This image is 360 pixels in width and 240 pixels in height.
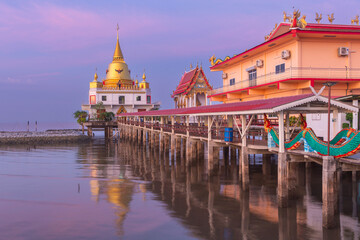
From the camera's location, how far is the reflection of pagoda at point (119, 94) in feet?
262

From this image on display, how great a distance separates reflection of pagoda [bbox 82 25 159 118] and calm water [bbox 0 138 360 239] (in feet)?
176

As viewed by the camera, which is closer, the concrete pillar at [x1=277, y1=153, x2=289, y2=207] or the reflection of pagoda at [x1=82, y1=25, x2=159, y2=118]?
the concrete pillar at [x1=277, y1=153, x2=289, y2=207]

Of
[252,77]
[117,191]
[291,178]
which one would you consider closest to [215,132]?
[252,77]

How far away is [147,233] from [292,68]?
18.3 metres

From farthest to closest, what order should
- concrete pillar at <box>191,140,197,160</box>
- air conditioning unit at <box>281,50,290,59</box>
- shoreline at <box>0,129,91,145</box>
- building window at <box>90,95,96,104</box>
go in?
building window at <box>90,95,96,104</box> < shoreline at <box>0,129,91,145</box> < concrete pillar at <box>191,140,197,160</box> < air conditioning unit at <box>281,50,290,59</box>

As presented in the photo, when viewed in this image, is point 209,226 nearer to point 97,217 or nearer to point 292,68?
point 97,217

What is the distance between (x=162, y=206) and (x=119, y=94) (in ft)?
219

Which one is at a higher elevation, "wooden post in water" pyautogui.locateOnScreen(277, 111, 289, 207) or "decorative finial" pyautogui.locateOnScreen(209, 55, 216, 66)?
"decorative finial" pyautogui.locateOnScreen(209, 55, 216, 66)

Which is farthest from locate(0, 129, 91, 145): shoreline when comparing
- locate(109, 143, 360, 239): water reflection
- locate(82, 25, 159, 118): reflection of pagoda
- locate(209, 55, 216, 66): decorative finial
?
locate(109, 143, 360, 239): water reflection

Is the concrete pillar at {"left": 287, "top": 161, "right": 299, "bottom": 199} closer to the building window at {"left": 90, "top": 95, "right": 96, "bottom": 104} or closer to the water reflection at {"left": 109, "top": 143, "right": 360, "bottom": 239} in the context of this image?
the water reflection at {"left": 109, "top": 143, "right": 360, "bottom": 239}

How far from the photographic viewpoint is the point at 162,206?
1655cm

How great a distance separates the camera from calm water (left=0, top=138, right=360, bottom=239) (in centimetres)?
1308

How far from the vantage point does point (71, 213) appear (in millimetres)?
15633

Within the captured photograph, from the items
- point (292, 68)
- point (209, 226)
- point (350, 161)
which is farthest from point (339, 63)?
point (209, 226)
